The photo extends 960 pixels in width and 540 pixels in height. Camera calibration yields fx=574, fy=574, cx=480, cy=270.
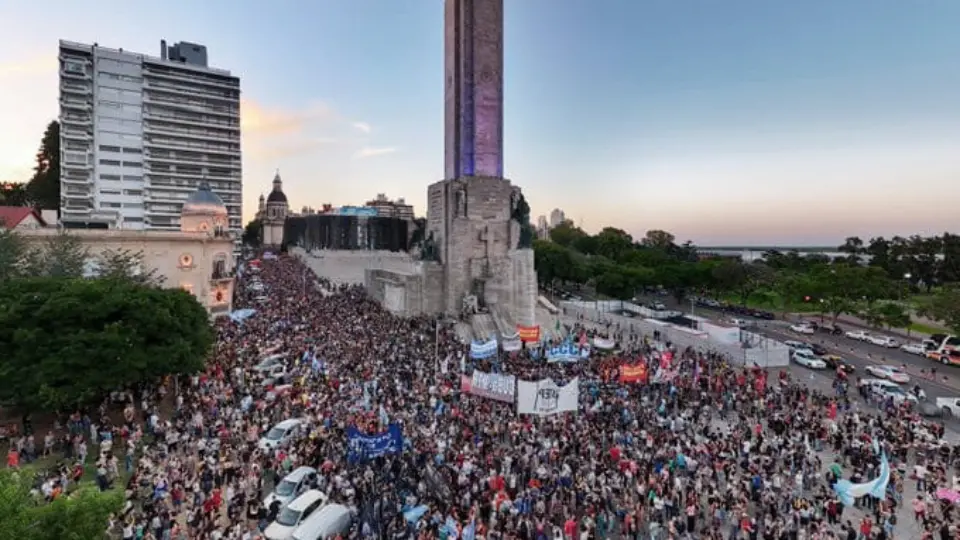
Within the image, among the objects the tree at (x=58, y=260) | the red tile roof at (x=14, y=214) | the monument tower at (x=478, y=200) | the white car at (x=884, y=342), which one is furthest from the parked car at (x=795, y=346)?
the red tile roof at (x=14, y=214)

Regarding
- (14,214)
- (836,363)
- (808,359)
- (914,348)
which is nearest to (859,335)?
(914,348)

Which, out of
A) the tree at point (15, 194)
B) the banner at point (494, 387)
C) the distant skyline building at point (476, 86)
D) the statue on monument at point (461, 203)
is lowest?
the banner at point (494, 387)

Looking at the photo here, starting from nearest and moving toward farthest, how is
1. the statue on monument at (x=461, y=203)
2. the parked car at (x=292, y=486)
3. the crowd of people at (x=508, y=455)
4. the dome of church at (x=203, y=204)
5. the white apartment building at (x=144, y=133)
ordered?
the crowd of people at (x=508, y=455) → the parked car at (x=292, y=486) → the statue on monument at (x=461, y=203) → the dome of church at (x=203, y=204) → the white apartment building at (x=144, y=133)

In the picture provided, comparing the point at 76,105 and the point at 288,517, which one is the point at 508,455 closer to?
the point at 288,517

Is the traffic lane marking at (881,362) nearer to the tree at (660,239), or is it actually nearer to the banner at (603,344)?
the banner at (603,344)

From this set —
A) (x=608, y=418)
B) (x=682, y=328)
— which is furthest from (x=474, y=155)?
(x=608, y=418)

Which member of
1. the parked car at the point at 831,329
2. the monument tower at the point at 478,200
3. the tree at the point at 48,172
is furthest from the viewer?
the tree at the point at 48,172

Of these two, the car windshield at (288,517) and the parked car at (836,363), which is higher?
the car windshield at (288,517)

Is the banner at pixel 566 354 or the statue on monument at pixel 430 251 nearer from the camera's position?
the banner at pixel 566 354

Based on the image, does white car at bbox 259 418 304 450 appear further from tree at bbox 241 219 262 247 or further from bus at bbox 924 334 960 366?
tree at bbox 241 219 262 247
